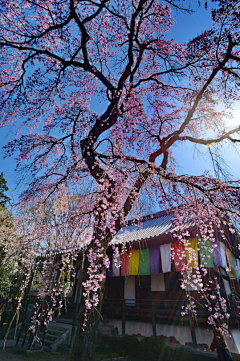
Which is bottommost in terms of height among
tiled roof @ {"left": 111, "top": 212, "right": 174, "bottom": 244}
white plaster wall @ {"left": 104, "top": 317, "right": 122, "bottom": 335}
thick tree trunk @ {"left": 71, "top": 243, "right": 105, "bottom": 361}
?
white plaster wall @ {"left": 104, "top": 317, "right": 122, "bottom": 335}

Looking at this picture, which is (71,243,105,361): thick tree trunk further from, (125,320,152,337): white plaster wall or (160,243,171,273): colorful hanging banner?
(125,320,152,337): white plaster wall

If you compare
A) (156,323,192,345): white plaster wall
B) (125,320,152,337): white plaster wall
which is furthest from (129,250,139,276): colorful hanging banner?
(156,323,192,345): white plaster wall

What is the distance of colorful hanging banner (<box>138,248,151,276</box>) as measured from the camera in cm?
909

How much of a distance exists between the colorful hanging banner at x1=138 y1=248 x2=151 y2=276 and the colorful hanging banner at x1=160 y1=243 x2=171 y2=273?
75cm

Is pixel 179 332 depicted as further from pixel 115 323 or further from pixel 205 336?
pixel 115 323

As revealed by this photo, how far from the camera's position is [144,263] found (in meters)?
9.27

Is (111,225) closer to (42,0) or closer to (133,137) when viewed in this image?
(133,137)

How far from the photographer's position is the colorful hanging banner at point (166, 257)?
28.1 ft

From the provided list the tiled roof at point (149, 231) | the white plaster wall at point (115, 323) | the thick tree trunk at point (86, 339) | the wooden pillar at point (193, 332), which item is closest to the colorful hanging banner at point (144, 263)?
the tiled roof at point (149, 231)

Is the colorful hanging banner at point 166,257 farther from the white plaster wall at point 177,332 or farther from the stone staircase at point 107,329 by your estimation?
the stone staircase at point 107,329

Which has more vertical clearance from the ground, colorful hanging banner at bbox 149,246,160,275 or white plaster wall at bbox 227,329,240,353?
colorful hanging banner at bbox 149,246,160,275

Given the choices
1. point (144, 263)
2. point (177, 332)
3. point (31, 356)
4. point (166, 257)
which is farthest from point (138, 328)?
point (31, 356)

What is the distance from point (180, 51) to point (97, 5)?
301cm

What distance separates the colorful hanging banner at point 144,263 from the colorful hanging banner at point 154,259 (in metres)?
0.18
